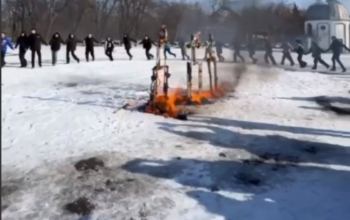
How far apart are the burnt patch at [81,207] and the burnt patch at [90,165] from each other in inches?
43.5

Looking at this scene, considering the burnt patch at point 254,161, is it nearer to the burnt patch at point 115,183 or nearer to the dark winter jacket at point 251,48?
the burnt patch at point 115,183

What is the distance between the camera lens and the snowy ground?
21.5 ft

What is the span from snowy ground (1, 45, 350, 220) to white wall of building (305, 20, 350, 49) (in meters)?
17.2

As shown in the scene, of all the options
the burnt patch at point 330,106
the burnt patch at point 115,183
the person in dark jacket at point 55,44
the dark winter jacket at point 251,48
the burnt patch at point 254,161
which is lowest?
the burnt patch at point 115,183

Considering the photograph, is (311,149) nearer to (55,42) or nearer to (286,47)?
(286,47)

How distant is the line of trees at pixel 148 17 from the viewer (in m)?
13.1

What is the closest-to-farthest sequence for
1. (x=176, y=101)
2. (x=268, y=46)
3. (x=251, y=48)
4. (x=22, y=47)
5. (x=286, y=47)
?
(x=176, y=101) < (x=251, y=48) < (x=268, y=46) < (x=22, y=47) < (x=286, y=47)

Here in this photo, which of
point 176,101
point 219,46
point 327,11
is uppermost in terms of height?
point 327,11

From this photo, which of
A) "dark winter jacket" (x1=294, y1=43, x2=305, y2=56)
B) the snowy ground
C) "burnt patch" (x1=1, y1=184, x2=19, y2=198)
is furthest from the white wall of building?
"burnt patch" (x1=1, y1=184, x2=19, y2=198)

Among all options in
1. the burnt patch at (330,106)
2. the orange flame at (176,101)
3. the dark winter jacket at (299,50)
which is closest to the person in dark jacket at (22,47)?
the orange flame at (176,101)

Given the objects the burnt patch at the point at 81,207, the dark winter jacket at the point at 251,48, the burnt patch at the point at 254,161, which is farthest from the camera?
the dark winter jacket at the point at 251,48

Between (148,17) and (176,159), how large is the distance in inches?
2130

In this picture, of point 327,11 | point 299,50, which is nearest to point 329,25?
point 327,11

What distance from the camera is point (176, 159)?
8336 millimetres
